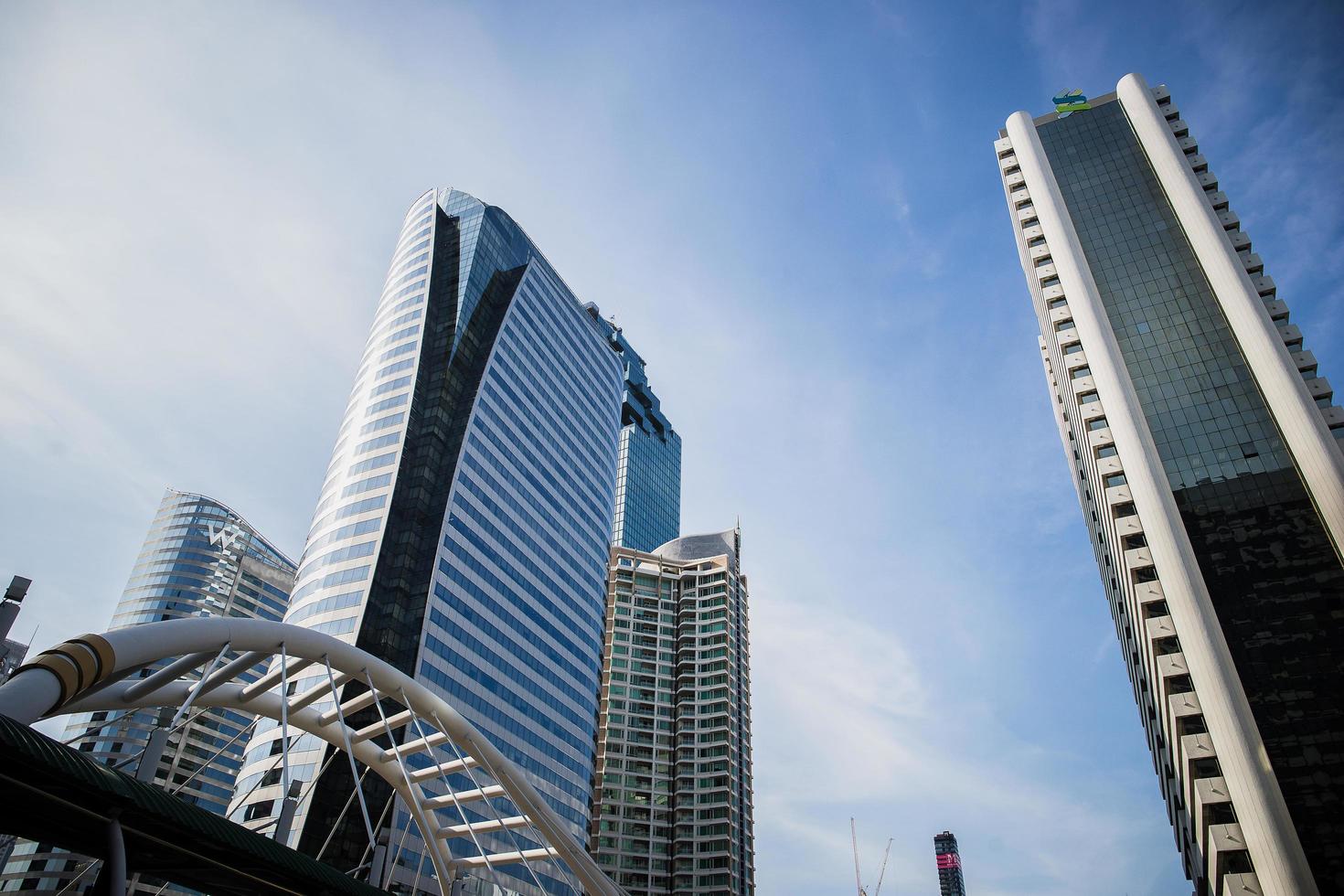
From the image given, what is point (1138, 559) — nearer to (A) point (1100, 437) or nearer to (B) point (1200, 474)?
(B) point (1200, 474)

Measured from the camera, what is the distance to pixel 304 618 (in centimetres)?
9356

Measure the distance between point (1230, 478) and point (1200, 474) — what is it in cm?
214

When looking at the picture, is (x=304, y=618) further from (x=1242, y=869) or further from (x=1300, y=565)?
(x=1300, y=565)

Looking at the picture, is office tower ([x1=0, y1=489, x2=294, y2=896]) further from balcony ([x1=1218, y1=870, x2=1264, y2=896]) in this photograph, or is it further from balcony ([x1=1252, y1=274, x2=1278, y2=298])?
balcony ([x1=1252, y1=274, x2=1278, y2=298])

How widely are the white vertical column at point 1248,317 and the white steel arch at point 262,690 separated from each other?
209ft

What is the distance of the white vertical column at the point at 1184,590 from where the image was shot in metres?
53.9

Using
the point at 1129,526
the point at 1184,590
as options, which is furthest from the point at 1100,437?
the point at 1184,590

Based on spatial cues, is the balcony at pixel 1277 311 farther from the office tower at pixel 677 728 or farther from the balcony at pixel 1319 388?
the office tower at pixel 677 728

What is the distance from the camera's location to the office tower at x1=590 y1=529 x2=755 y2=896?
14175 centimetres

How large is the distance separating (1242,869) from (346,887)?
6048cm

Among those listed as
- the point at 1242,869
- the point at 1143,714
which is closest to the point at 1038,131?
the point at 1143,714

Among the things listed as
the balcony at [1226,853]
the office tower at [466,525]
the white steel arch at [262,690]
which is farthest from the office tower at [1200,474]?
the office tower at [466,525]

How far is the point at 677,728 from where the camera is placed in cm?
15762

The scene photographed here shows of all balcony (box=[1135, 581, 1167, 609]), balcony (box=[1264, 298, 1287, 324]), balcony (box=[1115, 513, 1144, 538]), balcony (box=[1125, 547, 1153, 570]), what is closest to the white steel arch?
balcony (box=[1135, 581, 1167, 609])
